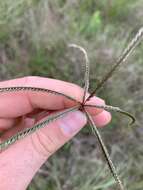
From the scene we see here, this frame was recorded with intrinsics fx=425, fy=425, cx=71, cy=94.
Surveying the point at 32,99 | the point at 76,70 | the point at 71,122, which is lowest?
the point at 76,70

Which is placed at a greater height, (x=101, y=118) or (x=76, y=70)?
(x=101, y=118)

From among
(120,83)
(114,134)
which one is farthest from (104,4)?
(114,134)

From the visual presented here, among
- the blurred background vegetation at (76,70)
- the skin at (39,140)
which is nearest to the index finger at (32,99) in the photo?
the skin at (39,140)

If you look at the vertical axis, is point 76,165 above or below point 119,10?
below

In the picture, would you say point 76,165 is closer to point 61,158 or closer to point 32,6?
point 61,158

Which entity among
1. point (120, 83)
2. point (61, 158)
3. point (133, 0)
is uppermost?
point (133, 0)

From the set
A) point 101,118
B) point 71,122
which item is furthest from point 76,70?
point 71,122

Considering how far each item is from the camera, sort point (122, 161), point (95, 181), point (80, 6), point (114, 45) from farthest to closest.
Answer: point (80, 6) → point (114, 45) → point (122, 161) → point (95, 181)

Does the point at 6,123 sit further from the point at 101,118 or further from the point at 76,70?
the point at 76,70
